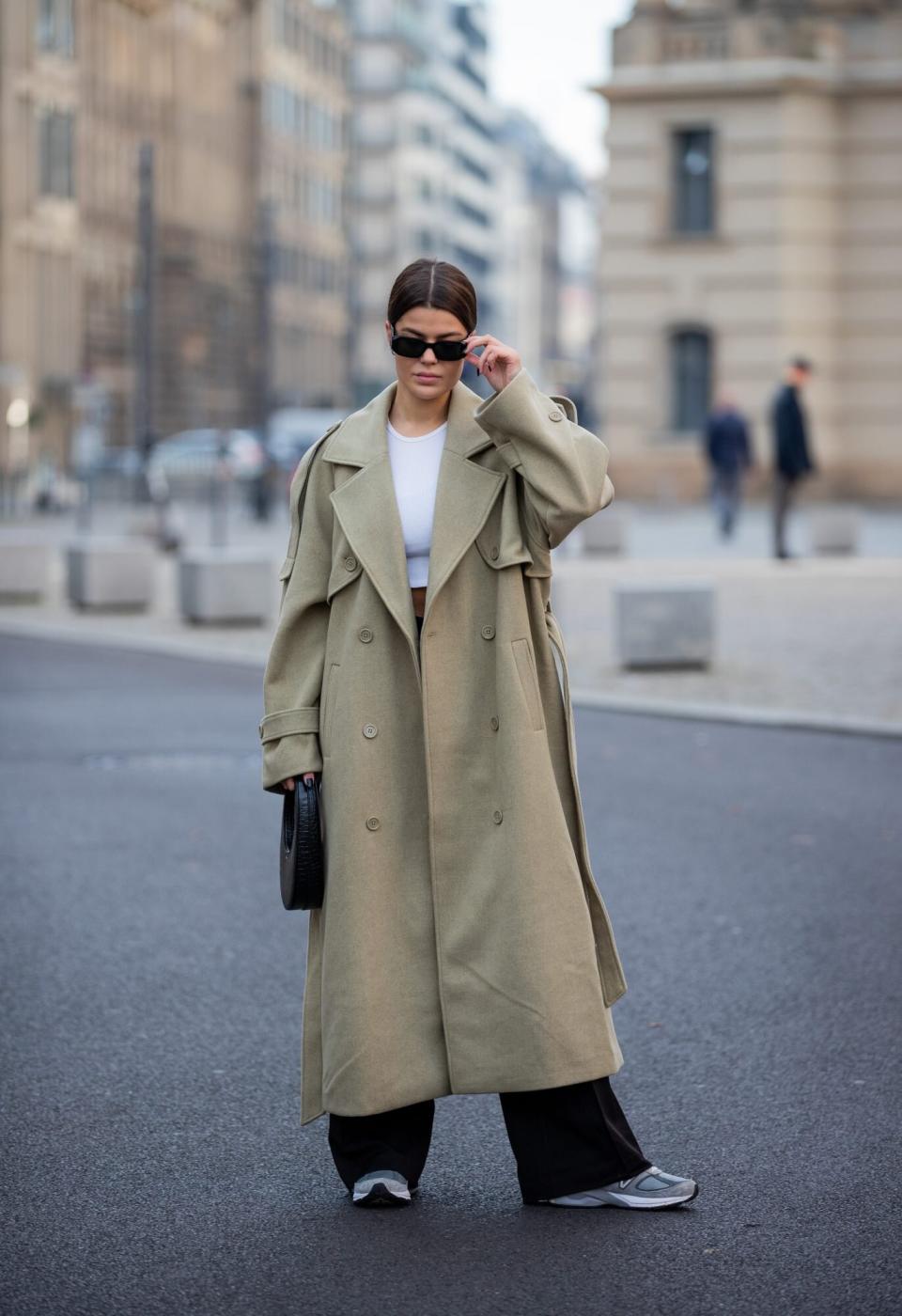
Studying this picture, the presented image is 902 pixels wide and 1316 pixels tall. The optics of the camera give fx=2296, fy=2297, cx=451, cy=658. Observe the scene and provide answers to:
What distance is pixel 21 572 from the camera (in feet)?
67.9

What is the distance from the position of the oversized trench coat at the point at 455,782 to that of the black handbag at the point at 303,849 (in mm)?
28

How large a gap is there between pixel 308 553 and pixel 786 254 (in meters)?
36.6

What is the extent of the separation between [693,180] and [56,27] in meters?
37.6

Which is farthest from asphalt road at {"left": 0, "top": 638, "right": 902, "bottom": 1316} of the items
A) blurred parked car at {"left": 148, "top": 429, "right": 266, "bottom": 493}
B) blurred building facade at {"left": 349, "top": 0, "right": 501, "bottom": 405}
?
blurred building facade at {"left": 349, "top": 0, "right": 501, "bottom": 405}

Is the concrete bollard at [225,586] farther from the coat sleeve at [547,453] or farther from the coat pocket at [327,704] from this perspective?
the coat sleeve at [547,453]

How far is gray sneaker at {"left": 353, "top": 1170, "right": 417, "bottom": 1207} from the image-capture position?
14.6 ft

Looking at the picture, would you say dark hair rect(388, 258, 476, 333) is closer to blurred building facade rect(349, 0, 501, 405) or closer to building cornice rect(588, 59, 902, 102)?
building cornice rect(588, 59, 902, 102)

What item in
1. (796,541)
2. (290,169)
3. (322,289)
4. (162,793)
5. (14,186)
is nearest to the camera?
(162,793)

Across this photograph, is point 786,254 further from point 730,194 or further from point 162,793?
point 162,793

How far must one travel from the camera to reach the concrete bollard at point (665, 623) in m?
14.2

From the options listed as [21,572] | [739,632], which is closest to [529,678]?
[739,632]

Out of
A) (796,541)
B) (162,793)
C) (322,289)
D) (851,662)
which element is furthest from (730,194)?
(322,289)

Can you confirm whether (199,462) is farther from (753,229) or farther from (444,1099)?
(444,1099)

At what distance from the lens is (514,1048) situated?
4.32m
